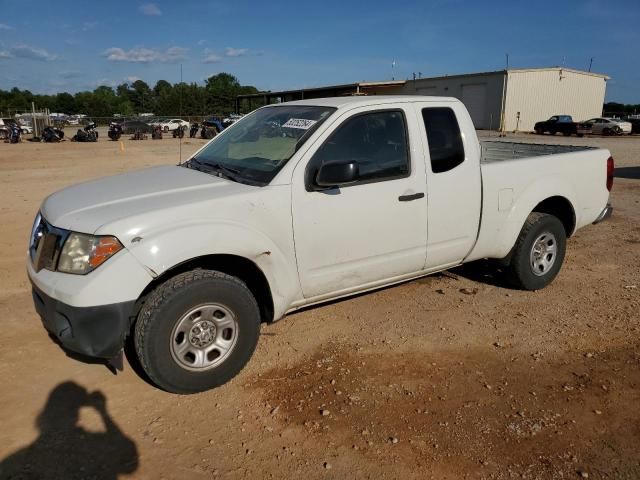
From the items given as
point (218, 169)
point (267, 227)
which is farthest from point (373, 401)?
point (218, 169)

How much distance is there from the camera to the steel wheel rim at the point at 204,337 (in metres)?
3.17

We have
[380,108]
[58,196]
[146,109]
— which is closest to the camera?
[58,196]

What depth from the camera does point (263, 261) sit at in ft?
11.0

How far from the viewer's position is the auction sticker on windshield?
3.71 metres

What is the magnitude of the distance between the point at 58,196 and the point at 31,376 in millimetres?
1258

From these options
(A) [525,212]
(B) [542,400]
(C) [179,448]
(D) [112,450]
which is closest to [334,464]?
(C) [179,448]

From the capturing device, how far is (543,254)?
5.04 m

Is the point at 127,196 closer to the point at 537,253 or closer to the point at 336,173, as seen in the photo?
the point at 336,173

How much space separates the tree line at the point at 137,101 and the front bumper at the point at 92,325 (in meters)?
62.5

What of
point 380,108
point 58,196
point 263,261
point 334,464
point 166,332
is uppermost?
point 380,108

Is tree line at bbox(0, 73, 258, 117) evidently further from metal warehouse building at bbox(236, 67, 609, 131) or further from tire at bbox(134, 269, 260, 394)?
tire at bbox(134, 269, 260, 394)

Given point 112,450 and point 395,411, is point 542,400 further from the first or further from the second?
point 112,450

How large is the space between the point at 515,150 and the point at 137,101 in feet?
387

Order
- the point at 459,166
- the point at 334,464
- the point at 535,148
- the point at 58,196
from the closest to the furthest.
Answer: the point at 334,464, the point at 58,196, the point at 459,166, the point at 535,148
